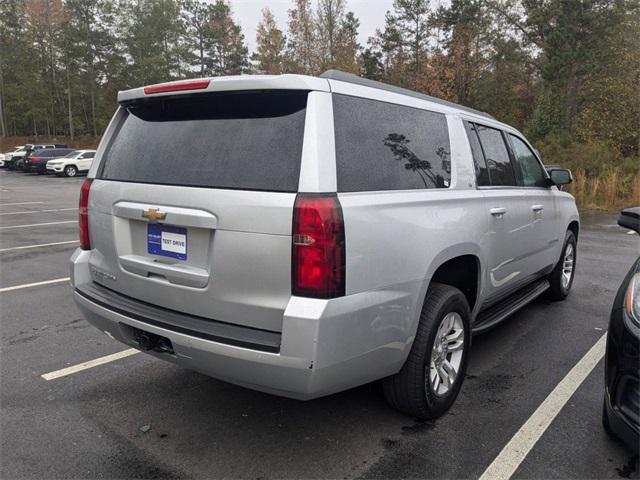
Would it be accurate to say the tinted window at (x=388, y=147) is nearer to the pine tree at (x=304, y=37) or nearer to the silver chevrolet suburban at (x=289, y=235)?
the silver chevrolet suburban at (x=289, y=235)

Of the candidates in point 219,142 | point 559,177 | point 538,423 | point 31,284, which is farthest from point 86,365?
point 559,177

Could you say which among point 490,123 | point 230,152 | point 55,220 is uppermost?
point 490,123

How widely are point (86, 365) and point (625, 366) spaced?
352 centimetres

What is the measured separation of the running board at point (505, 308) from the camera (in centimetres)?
353

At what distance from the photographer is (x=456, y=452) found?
2.61 metres

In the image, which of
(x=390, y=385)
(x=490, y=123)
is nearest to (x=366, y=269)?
(x=390, y=385)

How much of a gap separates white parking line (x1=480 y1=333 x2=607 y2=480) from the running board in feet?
1.95

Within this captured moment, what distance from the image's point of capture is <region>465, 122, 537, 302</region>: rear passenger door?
3496mm

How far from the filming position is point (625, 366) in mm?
2285

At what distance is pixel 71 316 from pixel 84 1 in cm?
5368

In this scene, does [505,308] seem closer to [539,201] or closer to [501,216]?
[501,216]

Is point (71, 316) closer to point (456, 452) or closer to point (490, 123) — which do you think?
point (456, 452)

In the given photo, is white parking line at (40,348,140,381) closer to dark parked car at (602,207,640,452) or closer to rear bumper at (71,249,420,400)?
rear bumper at (71,249,420,400)

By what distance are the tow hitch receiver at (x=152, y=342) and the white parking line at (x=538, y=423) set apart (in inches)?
68.4
